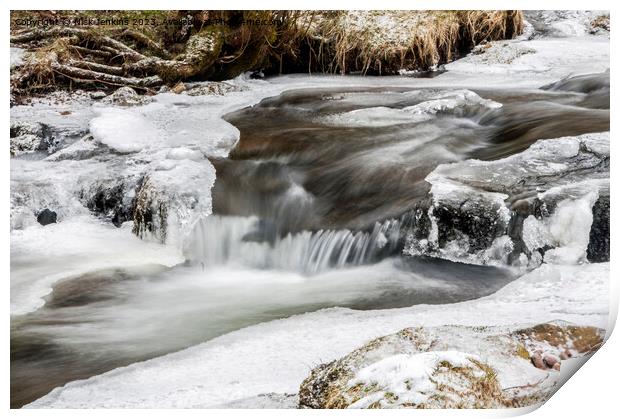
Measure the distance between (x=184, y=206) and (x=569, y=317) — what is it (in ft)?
5.65

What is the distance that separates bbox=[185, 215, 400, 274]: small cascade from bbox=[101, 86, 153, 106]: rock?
2.11ft

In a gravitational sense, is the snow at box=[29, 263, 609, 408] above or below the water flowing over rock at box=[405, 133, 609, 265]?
below

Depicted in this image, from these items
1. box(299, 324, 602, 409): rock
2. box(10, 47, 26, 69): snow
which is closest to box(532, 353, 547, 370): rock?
box(299, 324, 602, 409): rock

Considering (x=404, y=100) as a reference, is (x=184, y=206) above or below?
below

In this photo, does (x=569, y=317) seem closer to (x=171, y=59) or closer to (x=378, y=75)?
(x=378, y=75)

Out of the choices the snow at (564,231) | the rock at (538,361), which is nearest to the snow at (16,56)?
the snow at (564,231)

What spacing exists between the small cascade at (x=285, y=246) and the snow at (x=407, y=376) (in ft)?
1.63

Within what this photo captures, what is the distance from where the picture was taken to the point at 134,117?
12.6 feet

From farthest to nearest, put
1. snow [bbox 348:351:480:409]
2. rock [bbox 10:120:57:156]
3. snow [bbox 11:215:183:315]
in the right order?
rock [bbox 10:120:57:156], snow [bbox 11:215:183:315], snow [bbox 348:351:480:409]

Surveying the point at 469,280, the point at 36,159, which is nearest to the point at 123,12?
the point at 36,159

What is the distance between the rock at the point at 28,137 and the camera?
3.67m

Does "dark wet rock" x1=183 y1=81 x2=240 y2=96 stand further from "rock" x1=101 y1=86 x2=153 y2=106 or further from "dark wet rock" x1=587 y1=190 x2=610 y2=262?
"dark wet rock" x1=587 y1=190 x2=610 y2=262

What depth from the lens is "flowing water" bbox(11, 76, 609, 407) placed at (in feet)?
11.4

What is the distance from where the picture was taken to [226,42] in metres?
3.93
